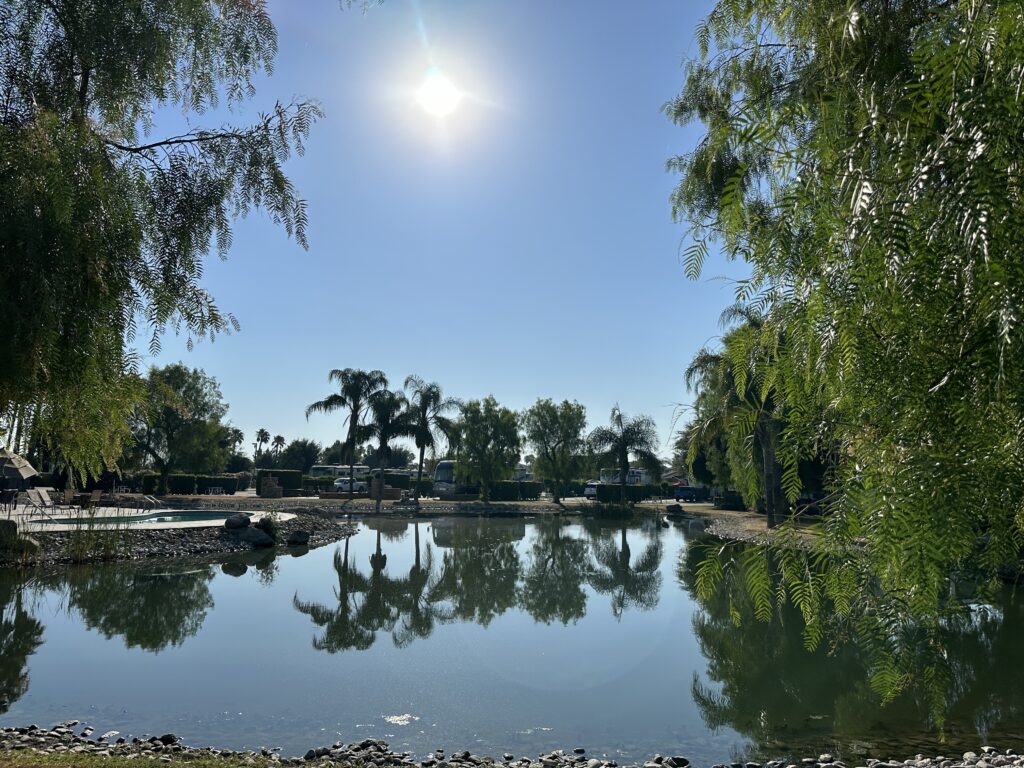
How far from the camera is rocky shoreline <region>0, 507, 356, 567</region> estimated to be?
54.8 feet

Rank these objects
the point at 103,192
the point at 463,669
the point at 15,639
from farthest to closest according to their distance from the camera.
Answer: the point at 15,639 → the point at 463,669 → the point at 103,192

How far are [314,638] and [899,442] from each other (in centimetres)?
1077

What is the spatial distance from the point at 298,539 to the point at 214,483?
84.0 ft

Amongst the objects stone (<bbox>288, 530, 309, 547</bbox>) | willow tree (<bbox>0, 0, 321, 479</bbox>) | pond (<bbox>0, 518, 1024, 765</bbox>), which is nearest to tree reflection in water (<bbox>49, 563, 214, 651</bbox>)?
pond (<bbox>0, 518, 1024, 765</bbox>)

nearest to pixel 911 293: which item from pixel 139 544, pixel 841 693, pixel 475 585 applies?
pixel 841 693

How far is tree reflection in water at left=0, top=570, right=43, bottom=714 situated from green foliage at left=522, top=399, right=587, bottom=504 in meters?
36.8

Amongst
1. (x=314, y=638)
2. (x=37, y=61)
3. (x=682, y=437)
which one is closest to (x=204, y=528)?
(x=314, y=638)

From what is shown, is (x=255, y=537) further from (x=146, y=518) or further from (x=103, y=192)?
(x=103, y=192)

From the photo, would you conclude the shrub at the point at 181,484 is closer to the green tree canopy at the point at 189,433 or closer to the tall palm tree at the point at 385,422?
the green tree canopy at the point at 189,433

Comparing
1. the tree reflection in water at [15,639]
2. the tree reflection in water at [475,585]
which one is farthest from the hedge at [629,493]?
the tree reflection in water at [15,639]

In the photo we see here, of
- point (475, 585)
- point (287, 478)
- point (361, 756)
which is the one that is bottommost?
point (475, 585)

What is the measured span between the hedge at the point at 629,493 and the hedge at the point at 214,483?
24.0m

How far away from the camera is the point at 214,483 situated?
151ft

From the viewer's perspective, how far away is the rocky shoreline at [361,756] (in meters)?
6.02
